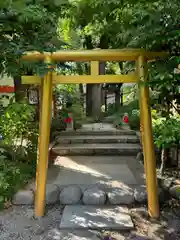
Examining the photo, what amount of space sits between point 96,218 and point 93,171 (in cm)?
210

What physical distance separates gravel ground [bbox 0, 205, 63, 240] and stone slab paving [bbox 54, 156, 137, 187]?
931mm

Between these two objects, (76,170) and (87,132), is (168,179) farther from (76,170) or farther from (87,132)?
(87,132)

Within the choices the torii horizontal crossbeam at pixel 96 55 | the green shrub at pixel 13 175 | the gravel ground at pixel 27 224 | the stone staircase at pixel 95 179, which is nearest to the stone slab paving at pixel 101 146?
the stone staircase at pixel 95 179

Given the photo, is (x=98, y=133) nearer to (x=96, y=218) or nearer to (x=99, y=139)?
(x=99, y=139)

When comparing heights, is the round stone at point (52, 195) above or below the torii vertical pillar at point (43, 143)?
below

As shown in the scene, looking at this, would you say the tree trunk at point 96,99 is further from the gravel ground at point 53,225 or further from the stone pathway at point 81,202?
the gravel ground at point 53,225

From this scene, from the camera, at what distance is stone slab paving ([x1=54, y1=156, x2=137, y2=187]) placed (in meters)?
5.49

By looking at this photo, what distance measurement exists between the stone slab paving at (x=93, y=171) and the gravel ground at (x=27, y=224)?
93cm

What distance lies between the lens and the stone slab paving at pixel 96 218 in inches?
152

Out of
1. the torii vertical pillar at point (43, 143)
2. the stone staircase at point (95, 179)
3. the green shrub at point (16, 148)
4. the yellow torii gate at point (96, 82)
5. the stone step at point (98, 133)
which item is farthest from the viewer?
the stone step at point (98, 133)

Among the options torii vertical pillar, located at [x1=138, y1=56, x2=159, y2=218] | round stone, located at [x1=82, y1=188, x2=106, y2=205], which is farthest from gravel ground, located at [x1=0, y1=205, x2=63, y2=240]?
torii vertical pillar, located at [x1=138, y1=56, x2=159, y2=218]

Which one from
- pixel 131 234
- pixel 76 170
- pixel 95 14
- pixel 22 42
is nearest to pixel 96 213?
pixel 131 234

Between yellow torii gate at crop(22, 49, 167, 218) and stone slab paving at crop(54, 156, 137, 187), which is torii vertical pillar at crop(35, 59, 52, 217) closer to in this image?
yellow torii gate at crop(22, 49, 167, 218)

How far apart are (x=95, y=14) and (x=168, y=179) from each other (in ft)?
12.5
